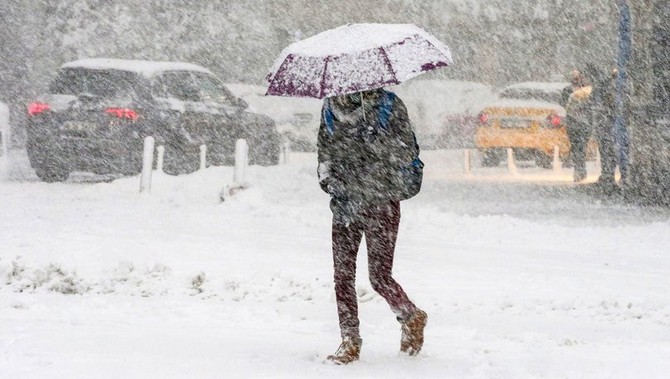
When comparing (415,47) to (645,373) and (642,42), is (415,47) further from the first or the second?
(642,42)

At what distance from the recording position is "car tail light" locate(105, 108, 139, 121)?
16.7m

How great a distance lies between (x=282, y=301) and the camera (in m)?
9.23

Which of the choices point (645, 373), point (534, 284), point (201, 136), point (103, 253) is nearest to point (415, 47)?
point (645, 373)

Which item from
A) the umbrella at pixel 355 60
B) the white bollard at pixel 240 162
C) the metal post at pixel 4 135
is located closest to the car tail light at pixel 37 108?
the white bollard at pixel 240 162

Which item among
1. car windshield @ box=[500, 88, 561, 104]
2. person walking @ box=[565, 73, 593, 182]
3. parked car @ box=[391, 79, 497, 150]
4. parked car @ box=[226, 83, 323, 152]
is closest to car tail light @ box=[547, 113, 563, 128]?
car windshield @ box=[500, 88, 561, 104]

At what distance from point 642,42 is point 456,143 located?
9.71m

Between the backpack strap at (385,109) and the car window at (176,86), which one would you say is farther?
the car window at (176,86)

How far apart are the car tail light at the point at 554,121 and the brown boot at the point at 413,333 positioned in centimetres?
1486

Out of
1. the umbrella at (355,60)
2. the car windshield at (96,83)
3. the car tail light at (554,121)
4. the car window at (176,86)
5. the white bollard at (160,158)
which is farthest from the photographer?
the car tail light at (554,121)

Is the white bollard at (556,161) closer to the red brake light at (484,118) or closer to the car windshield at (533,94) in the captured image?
the car windshield at (533,94)

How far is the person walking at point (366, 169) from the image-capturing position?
6562mm

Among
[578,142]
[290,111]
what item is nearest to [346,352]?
[578,142]

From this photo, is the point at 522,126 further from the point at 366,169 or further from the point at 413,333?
the point at 366,169

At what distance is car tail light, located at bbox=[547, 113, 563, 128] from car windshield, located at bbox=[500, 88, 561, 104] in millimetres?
616
